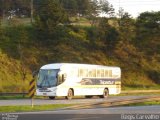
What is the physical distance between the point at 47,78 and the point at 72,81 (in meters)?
2.23

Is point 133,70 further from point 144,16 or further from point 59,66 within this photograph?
point 59,66

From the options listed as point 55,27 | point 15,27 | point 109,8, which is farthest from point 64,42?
point 109,8

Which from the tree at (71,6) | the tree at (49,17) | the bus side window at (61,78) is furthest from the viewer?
the tree at (71,6)

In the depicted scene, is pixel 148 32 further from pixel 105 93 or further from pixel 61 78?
pixel 61 78

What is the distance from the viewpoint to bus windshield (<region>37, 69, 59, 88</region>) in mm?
46344

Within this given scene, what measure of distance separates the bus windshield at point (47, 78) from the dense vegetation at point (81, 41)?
45.0ft

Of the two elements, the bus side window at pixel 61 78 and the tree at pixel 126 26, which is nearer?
the bus side window at pixel 61 78

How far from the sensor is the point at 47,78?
1845 inches

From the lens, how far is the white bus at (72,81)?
46281 millimetres

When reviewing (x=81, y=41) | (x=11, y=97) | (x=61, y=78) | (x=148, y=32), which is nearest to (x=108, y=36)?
(x=81, y=41)

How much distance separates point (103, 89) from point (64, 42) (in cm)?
1952

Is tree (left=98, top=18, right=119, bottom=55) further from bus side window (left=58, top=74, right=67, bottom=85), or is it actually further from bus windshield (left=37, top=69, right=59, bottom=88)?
bus side window (left=58, top=74, right=67, bottom=85)

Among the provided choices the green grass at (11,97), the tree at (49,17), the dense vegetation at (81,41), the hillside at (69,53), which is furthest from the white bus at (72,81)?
the tree at (49,17)

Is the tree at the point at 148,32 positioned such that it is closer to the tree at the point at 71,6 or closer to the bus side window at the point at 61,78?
the tree at the point at 71,6
